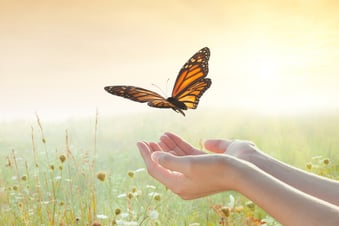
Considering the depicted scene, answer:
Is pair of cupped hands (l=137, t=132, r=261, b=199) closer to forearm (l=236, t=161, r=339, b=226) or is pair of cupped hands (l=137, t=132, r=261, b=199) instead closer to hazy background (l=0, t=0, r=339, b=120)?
forearm (l=236, t=161, r=339, b=226)

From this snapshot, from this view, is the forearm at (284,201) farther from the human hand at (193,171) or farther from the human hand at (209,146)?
the human hand at (209,146)

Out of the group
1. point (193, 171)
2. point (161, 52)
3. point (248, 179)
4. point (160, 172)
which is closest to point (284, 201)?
point (248, 179)

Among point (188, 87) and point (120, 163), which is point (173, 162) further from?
point (120, 163)

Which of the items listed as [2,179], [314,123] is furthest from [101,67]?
[314,123]

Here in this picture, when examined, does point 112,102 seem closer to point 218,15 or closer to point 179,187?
point 218,15

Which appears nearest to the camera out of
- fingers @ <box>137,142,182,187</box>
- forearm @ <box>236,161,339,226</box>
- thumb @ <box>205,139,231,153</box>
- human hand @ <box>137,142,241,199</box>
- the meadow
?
forearm @ <box>236,161,339,226</box>

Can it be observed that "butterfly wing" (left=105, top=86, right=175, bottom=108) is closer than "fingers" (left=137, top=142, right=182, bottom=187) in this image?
No

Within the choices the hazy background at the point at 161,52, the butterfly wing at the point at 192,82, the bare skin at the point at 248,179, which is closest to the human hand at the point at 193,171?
the bare skin at the point at 248,179

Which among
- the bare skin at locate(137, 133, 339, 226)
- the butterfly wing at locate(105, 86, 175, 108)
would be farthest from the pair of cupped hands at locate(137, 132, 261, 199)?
the butterfly wing at locate(105, 86, 175, 108)
